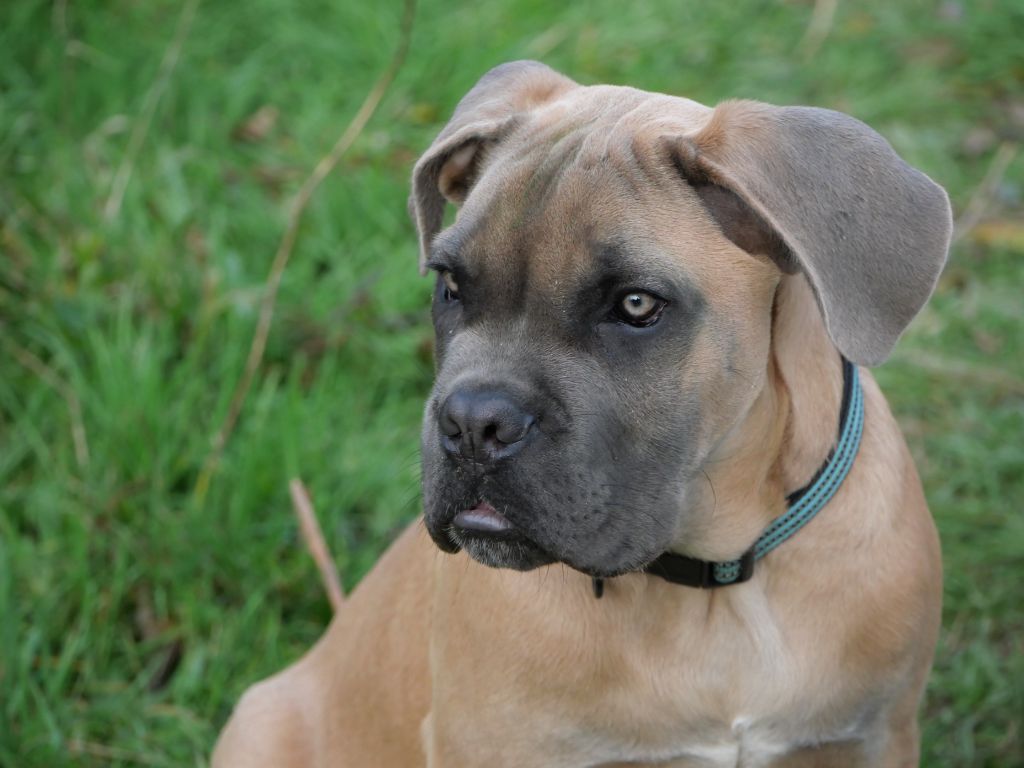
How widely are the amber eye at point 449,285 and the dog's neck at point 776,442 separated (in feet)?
2.10

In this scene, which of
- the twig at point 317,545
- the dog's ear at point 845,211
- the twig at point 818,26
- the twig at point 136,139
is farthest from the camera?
the twig at point 818,26

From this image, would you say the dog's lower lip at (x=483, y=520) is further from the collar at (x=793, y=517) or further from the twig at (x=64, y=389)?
the twig at (x=64, y=389)

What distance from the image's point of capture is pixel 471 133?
3131mm

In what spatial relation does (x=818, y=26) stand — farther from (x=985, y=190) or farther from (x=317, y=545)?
(x=317, y=545)

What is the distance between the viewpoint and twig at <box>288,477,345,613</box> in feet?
14.6

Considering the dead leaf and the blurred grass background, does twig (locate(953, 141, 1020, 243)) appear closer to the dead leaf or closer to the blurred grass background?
the blurred grass background

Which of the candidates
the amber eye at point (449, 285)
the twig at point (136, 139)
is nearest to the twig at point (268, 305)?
the twig at point (136, 139)

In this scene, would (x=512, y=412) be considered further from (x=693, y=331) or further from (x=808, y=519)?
(x=808, y=519)

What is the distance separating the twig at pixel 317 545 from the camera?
14.6 feet

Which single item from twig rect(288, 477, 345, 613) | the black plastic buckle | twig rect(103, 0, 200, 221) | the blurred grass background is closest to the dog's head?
the black plastic buckle

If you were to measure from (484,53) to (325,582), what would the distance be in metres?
3.00

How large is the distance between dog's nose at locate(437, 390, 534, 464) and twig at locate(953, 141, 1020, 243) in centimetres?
390

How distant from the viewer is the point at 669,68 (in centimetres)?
688

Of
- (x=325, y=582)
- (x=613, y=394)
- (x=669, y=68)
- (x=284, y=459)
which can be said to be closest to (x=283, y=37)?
(x=669, y=68)
